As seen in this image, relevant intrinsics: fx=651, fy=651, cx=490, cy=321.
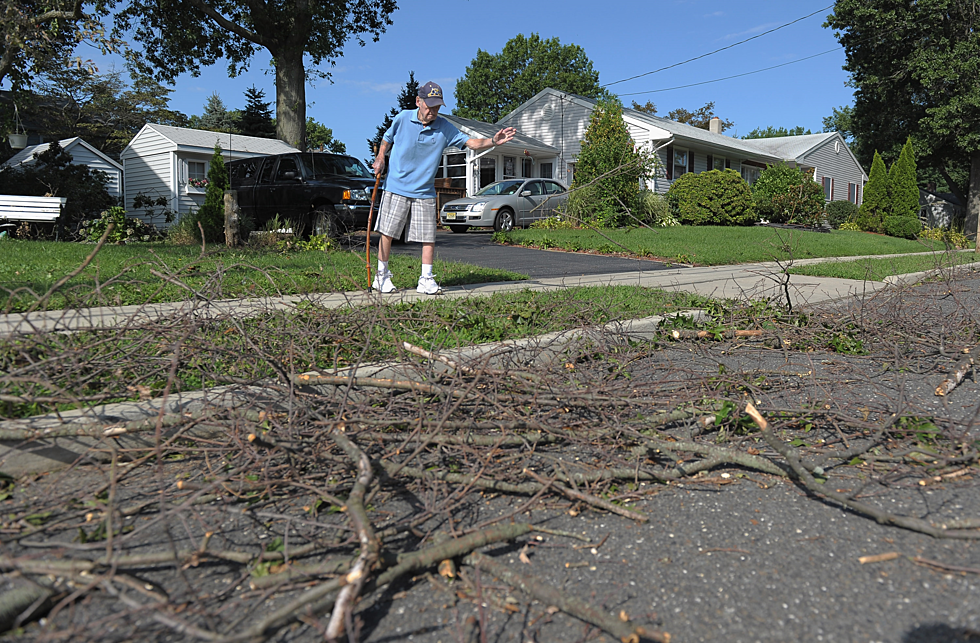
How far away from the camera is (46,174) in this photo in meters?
19.4

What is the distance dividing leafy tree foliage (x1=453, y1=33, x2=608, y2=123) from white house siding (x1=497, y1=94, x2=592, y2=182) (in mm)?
30607

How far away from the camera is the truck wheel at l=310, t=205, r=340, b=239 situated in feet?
38.2

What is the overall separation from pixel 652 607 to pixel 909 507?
1.27 metres

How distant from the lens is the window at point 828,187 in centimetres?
4138

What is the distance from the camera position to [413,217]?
627 cm

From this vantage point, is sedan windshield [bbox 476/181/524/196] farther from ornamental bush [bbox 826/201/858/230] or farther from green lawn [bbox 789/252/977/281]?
ornamental bush [bbox 826/201/858/230]

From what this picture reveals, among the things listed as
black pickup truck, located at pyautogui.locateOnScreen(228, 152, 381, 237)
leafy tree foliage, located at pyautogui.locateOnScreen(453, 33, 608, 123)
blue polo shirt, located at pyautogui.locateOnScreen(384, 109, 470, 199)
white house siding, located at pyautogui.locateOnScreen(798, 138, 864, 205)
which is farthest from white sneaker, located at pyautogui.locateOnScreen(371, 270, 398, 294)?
leafy tree foliage, located at pyautogui.locateOnScreen(453, 33, 608, 123)

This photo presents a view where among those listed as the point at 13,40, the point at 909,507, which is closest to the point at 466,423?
the point at 909,507

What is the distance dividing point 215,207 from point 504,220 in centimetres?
768

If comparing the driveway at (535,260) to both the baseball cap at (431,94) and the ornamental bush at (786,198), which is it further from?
the ornamental bush at (786,198)

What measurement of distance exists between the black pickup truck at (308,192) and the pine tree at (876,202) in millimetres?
23868

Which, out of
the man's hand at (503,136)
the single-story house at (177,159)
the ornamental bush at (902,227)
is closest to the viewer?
the man's hand at (503,136)

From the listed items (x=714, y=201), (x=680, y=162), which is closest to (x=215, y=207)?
(x=714, y=201)

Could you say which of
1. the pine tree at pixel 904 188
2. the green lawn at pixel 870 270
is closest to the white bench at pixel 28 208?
the green lawn at pixel 870 270
